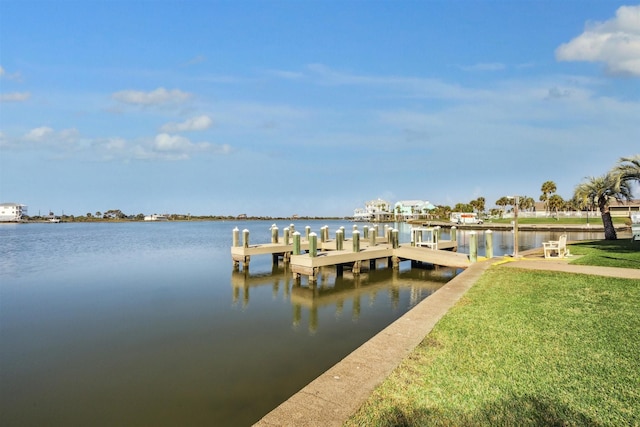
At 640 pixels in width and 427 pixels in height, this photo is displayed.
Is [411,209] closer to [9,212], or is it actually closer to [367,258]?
[367,258]

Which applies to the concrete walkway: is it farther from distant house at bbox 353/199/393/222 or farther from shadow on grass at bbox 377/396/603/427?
distant house at bbox 353/199/393/222

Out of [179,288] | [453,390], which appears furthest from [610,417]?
[179,288]

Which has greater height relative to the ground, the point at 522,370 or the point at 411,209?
the point at 411,209

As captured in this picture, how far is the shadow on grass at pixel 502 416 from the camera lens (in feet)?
13.0

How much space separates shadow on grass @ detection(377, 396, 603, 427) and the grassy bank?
1 cm

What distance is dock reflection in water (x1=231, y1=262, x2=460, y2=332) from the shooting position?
1412 cm

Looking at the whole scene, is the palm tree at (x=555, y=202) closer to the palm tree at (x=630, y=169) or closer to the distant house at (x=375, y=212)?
the distant house at (x=375, y=212)

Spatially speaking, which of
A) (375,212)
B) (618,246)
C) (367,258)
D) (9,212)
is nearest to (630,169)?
(618,246)

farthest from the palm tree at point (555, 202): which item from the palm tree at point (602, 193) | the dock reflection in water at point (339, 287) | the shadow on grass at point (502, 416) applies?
the shadow on grass at point (502, 416)

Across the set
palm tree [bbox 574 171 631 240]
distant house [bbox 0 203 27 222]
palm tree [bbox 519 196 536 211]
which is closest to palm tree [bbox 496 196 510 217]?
palm tree [bbox 519 196 536 211]

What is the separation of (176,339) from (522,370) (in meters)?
8.49

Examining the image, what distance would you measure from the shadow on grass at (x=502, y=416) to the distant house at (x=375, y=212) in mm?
138729

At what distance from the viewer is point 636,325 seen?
6.93 metres

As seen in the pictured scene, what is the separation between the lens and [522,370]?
5.25 metres
